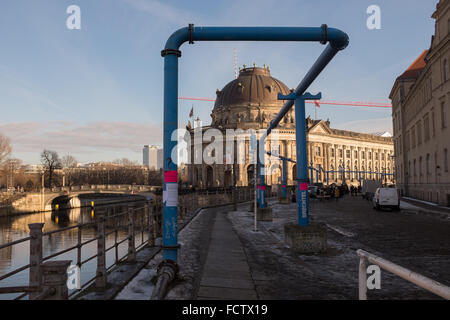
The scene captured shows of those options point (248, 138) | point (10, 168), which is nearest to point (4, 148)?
point (10, 168)

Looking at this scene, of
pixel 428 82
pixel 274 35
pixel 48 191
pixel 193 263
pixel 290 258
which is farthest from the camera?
pixel 48 191

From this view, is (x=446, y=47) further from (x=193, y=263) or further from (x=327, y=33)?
(x=193, y=263)

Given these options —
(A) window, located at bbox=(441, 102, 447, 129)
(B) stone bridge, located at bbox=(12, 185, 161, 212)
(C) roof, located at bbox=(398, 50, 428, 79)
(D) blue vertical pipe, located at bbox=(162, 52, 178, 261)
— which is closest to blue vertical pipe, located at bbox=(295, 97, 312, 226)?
(D) blue vertical pipe, located at bbox=(162, 52, 178, 261)

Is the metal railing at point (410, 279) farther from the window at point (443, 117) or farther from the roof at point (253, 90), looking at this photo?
the roof at point (253, 90)

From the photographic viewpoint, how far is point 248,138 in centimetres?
8994

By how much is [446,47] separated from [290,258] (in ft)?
72.8

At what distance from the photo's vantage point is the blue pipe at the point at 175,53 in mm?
7230

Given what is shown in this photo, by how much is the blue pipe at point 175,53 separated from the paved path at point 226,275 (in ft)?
3.11

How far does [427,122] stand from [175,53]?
31.3 meters

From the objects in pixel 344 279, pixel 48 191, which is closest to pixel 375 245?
pixel 344 279

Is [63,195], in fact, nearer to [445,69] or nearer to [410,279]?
[445,69]

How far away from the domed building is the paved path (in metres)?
76.5

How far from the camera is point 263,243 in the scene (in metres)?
12.7

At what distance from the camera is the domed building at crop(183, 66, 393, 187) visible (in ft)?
298
